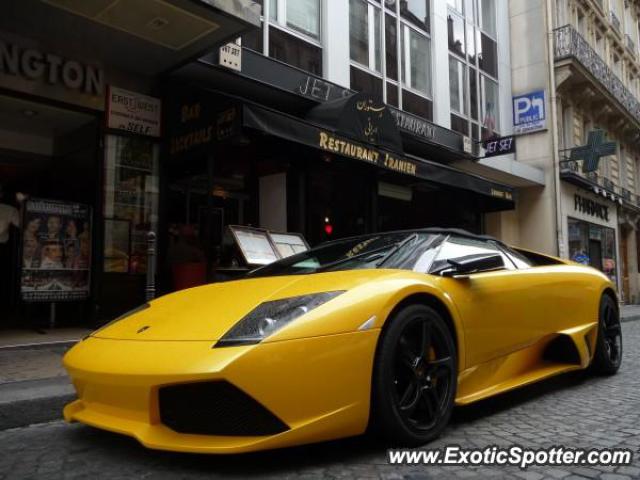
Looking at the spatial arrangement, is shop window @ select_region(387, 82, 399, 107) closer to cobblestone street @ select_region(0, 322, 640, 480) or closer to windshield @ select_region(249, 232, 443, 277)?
windshield @ select_region(249, 232, 443, 277)

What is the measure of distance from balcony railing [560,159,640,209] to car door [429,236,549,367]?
15.0 meters

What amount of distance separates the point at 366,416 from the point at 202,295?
1.23m

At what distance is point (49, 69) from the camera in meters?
6.96

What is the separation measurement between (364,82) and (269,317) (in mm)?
9536

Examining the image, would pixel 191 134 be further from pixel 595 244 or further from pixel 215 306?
pixel 595 244

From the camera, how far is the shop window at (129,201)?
750 cm

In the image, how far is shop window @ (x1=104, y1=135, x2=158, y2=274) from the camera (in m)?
7.50

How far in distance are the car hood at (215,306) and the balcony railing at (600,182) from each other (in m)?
16.3

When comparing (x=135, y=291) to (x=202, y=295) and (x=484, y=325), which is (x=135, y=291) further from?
(x=484, y=325)

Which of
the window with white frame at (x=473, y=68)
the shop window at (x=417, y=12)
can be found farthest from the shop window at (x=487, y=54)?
the shop window at (x=417, y=12)

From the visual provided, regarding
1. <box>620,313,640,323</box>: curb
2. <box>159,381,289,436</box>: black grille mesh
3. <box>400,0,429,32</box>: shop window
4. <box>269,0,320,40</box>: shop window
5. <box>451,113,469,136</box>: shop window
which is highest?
<box>400,0,429,32</box>: shop window

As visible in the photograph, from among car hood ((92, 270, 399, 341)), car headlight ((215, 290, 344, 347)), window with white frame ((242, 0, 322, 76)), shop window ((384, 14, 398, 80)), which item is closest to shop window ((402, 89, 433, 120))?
shop window ((384, 14, 398, 80))

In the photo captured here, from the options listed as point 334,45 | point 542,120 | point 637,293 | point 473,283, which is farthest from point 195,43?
point 637,293

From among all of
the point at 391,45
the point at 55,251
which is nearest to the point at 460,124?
the point at 391,45
